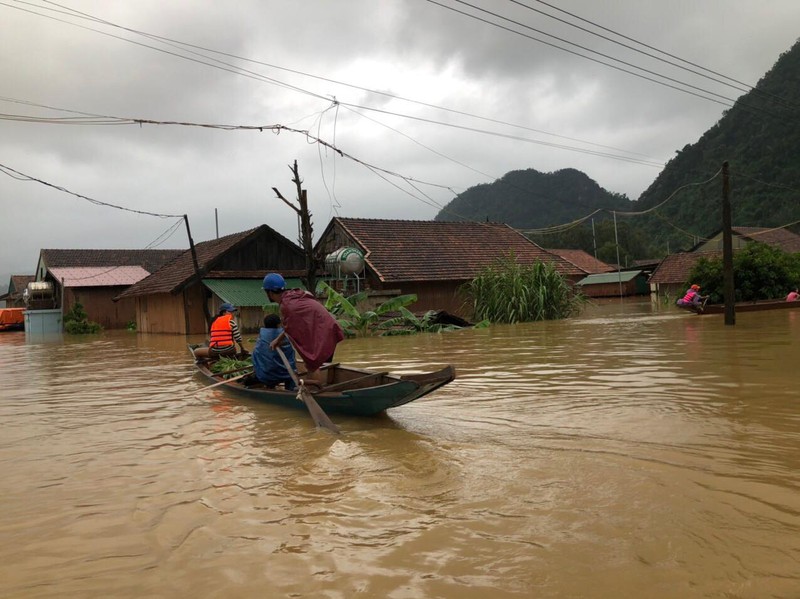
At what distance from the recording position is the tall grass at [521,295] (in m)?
23.2

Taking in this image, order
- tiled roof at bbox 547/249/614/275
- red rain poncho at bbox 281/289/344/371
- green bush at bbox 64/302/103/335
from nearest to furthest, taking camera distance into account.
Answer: red rain poncho at bbox 281/289/344/371 < green bush at bbox 64/302/103/335 < tiled roof at bbox 547/249/614/275

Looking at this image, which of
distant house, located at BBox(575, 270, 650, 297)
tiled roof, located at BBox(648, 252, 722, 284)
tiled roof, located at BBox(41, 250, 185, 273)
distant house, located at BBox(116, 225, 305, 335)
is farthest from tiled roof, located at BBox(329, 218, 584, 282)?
tiled roof, located at BBox(41, 250, 185, 273)

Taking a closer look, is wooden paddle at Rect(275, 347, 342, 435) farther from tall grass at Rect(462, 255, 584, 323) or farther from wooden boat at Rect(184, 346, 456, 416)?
tall grass at Rect(462, 255, 584, 323)

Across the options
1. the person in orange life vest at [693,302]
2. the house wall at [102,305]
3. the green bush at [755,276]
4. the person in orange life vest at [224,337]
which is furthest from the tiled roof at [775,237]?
the house wall at [102,305]

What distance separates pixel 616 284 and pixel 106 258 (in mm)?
38606

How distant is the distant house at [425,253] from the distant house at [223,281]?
8.92ft

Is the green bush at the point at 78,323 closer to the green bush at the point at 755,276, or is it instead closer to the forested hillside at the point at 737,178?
the forested hillside at the point at 737,178

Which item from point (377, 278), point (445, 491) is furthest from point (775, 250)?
point (445, 491)

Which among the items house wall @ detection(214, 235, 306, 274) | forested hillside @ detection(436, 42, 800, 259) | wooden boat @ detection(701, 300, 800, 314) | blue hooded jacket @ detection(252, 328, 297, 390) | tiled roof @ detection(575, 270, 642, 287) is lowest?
blue hooded jacket @ detection(252, 328, 297, 390)

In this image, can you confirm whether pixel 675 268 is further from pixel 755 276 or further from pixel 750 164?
pixel 755 276

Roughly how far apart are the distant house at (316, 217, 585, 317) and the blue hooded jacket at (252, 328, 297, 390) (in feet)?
51.4

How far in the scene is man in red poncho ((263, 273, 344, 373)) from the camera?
23.7 ft

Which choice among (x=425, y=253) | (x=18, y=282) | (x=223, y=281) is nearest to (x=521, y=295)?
(x=425, y=253)

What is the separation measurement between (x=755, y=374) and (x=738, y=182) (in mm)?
49373
